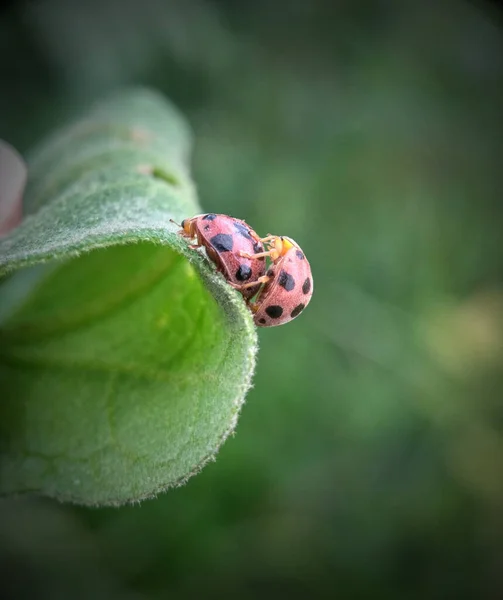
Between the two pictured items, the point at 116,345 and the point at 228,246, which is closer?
the point at 228,246

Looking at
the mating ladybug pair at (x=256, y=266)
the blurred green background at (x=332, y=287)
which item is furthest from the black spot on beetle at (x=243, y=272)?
the blurred green background at (x=332, y=287)

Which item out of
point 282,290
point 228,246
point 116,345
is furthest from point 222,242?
point 116,345

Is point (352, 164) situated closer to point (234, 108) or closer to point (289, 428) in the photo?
point (234, 108)

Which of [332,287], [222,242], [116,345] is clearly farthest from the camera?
[332,287]

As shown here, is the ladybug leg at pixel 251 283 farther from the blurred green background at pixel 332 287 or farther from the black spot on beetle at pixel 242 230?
the blurred green background at pixel 332 287

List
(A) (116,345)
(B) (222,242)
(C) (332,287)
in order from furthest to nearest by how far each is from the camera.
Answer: (C) (332,287)
(A) (116,345)
(B) (222,242)

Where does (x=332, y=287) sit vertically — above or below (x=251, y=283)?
below

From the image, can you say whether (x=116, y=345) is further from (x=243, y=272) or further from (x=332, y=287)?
(x=332, y=287)
